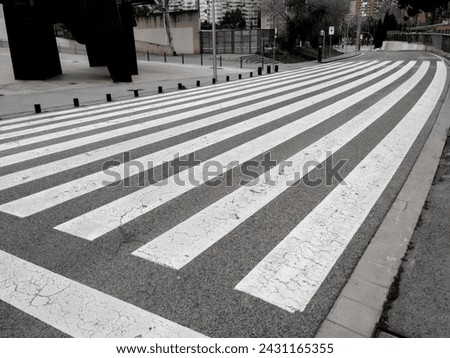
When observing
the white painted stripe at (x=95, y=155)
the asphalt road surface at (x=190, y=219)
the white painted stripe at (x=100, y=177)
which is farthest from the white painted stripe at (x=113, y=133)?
the white painted stripe at (x=100, y=177)

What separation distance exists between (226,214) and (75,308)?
2.13 metres

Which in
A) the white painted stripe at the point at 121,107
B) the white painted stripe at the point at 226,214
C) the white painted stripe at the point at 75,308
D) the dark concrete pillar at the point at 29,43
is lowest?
the white painted stripe at the point at 121,107

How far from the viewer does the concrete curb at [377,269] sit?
281 cm

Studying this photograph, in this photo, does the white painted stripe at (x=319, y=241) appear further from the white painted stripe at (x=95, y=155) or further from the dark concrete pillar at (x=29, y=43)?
the dark concrete pillar at (x=29, y=43)

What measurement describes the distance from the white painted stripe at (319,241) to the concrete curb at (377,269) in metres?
0.25

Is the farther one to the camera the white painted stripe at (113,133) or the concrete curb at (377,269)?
A: the white painted stripe at (113,133)

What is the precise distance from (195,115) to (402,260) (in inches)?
312

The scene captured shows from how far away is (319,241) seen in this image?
3.97m

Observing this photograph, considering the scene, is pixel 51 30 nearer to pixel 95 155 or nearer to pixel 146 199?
pixel 95 155

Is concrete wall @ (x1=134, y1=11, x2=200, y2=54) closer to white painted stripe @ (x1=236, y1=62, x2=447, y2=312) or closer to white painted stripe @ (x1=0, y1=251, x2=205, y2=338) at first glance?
white painted stripe @ (x1=236, y1=62, x2=447, y2=312)

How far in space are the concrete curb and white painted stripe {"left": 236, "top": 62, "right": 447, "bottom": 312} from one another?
0.83 ft

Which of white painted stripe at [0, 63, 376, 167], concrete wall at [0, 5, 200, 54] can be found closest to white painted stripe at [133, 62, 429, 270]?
white painted stripe at [0, 63, 376, 167]

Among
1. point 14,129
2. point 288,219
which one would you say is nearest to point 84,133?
point 14,129

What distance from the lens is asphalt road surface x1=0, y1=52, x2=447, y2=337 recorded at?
9.66ft
